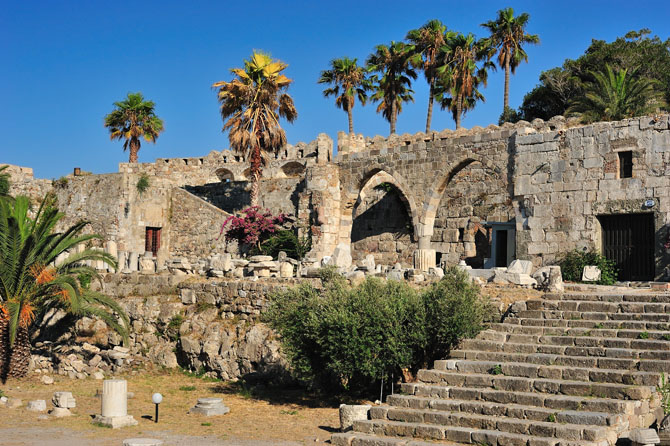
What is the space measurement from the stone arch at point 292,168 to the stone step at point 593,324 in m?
23.8

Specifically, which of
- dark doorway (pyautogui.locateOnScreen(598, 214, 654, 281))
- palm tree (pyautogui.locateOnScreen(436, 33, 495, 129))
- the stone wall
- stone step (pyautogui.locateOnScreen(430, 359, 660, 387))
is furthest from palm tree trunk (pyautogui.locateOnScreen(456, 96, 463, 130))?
stone step (pyautogui.locateOnScreen(430, 359, 660, 387))

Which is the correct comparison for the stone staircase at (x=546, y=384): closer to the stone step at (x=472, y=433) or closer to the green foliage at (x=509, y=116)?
the stone step at (x=472, y=433)

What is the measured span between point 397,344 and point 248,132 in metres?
14.7

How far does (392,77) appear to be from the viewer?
33219 mm

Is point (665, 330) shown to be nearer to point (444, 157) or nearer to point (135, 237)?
point (444, 157)

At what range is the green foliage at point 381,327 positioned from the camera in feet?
38.4

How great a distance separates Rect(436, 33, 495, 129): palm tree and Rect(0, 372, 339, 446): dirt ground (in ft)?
61.1

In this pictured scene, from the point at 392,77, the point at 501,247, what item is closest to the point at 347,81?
the point at 392,77

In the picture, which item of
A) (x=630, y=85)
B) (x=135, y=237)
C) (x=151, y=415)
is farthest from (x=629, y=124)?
(x=135, y=237)

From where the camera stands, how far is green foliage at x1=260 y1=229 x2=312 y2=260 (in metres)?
24.3

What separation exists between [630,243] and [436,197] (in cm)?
695

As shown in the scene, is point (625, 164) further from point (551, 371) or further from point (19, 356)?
point (19, 356)

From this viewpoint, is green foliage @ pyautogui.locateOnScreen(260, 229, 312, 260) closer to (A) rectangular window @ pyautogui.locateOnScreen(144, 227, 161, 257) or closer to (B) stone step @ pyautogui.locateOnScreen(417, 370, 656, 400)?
(A) rectangular window @ pyautogui.locateOnScreen(144, 227, 161, 257)

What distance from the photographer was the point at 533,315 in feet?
38.9
